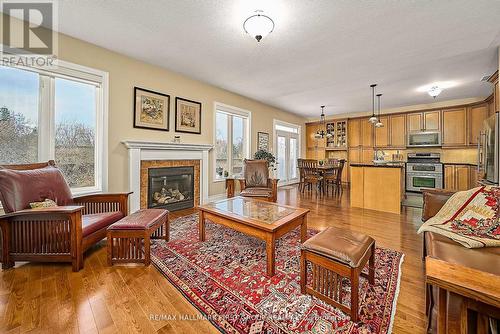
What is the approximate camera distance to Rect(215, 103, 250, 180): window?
16.6ft

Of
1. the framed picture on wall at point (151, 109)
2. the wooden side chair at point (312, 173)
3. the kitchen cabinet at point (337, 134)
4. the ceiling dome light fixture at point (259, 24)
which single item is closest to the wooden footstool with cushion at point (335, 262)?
the ceiling dome light fixture at point (259, 24)

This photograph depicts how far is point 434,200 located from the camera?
85.2 inches

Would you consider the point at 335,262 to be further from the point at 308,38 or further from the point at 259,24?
the point at 308,38

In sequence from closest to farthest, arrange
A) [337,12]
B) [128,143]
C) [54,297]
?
[54,297]
[337,12]
[128,143]

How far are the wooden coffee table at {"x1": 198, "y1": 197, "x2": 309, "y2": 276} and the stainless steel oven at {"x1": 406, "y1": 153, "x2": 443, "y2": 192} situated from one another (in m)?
5.48

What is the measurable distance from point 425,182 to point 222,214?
20.8 feet

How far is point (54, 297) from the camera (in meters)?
1.54

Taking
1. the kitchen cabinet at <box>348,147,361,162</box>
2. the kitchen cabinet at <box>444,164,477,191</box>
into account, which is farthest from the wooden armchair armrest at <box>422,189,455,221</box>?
the kitchen cabinet at <box>348,147,361,162</box>

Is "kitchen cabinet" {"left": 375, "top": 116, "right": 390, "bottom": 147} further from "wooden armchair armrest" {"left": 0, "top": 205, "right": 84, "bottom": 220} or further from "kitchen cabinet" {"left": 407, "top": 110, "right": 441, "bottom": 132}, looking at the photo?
"wooden armchair armrest" {"left": 0, "top": 205, "right": 84, "bottom": 220}

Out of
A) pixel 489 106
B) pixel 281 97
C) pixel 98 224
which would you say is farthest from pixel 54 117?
pixel 489 106

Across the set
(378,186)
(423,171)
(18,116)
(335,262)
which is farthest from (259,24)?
(423,171)

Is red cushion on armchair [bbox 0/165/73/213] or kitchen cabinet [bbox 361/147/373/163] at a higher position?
kitchen cabinet [bbox 361/147/373/163]

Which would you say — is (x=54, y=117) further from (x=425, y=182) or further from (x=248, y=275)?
(x=425, y=182)

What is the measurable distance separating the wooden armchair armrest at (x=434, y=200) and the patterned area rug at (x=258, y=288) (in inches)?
22.1
